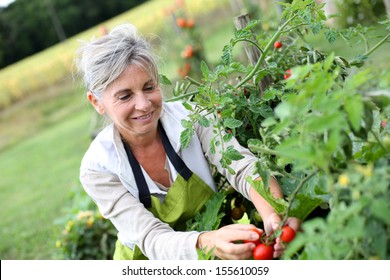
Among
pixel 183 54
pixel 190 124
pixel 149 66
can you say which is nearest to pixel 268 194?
pixel 190 124

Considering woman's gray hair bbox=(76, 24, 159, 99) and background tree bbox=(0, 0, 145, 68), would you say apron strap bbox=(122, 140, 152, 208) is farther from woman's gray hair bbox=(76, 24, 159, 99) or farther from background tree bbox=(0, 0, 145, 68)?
background tree bbox=(0, 0, 145, 68)

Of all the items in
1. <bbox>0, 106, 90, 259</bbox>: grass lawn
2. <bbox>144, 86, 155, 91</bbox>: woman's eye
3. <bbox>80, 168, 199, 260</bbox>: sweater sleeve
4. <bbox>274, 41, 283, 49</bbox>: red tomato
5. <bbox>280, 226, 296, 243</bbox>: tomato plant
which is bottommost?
<bbox>0, 106, 90, 259</bbox>: grass lawn

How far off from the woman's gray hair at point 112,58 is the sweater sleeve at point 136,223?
0.97 ft

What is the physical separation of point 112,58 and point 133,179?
420 millimetres

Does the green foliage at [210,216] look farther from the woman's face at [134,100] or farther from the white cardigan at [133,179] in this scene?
the woman's face at [134,100]

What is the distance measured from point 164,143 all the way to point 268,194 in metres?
0.58

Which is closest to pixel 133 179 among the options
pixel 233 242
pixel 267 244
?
pixel 233 242

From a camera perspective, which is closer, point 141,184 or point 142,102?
point 142,102

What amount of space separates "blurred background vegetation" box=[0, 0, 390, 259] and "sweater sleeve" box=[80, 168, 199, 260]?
0.46 m

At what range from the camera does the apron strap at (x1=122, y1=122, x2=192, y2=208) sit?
6.34 feet

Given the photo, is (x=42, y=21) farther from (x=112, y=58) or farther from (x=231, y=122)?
(x=231, y=122)

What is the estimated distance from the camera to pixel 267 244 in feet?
4.42

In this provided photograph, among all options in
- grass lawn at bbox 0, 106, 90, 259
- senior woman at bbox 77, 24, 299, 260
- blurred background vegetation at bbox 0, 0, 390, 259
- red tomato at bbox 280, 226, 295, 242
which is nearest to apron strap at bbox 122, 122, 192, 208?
senior woman at bbox 77, 24, 299, 260

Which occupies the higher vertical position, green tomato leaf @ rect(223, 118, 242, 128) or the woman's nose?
the woman's nose
